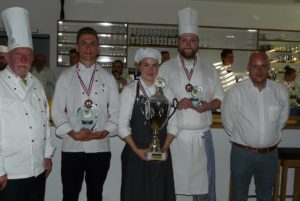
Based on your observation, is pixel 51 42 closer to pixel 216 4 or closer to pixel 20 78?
pixel 216 4

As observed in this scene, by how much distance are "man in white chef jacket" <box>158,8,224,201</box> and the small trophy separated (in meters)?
0.63

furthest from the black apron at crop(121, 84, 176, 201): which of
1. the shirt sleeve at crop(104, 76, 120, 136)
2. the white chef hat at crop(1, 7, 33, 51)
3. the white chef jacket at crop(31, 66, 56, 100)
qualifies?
the white chef jacket at crop(31, 66, 56, 100)

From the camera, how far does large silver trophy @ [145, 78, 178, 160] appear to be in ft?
8.34

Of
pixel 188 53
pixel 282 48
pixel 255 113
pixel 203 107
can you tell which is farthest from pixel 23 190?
pixel 282 48

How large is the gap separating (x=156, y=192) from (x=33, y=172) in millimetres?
801

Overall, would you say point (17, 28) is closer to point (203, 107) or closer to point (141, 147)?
point (141, 147)

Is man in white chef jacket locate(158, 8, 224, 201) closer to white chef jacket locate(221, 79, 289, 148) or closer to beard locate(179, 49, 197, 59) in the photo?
beard locate(179, 49, 197, 59)

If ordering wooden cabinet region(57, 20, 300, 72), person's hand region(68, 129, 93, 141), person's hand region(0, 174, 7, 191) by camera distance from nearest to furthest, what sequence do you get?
1. person's hand region(0, 174, 7, 191)
2. person's hand region(68, 129, 93, 141)
3. wooden cabinet region(57, 20, 300, 72)

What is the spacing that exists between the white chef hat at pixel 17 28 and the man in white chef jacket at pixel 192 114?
109cm

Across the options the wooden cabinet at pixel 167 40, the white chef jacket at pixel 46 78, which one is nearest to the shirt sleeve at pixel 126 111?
the white chef jacket at pixel 46 78

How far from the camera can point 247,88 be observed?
121 inches

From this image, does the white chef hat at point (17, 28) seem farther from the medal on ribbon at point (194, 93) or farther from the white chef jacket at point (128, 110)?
the medal on ribbon at point (194, 93)

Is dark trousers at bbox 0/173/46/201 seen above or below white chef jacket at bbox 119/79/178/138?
below

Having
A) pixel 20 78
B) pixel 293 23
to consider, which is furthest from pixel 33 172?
pixel 293 23
